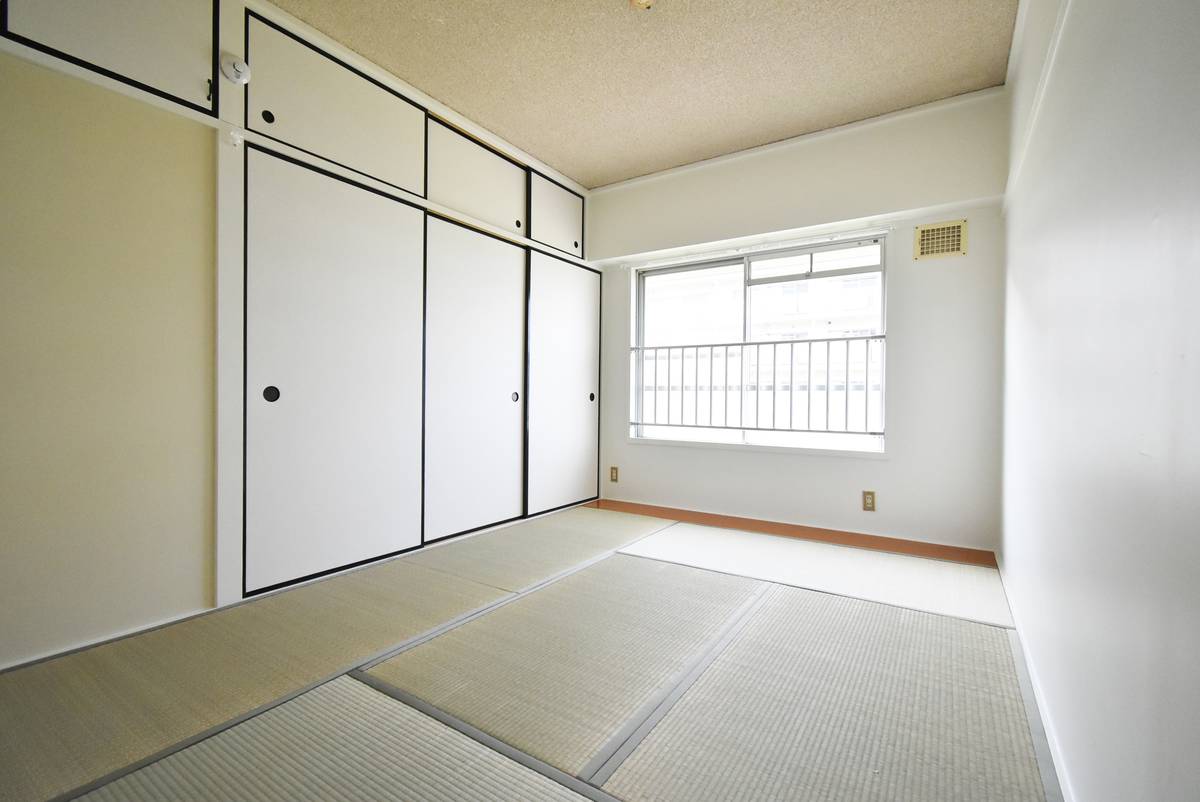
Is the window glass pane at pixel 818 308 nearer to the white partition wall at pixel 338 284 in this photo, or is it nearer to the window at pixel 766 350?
the window at pixel 766 350

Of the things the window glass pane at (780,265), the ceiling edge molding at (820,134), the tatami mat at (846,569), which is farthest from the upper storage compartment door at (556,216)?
the tatami mat at (846,569)

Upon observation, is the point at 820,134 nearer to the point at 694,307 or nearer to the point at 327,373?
the point at 694,307

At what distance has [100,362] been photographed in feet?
5.86

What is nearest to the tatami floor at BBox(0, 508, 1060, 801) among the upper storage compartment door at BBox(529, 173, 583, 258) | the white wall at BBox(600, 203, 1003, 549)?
the white wall at BBox(600, 203, 1003, 549)

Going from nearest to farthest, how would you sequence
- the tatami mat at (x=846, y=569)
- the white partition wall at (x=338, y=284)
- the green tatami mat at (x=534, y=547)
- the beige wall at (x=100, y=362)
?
the beige wall at (x=100, y=362) < the white partition wall at (x=338, y=284) < the tatami mat at (x=846, y=569) < the green tatami mat at (x=534, y=547)

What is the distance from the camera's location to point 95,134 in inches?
70.0

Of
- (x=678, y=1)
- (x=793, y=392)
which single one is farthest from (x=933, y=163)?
(x=678, y=1)

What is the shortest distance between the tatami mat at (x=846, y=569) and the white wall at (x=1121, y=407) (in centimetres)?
71

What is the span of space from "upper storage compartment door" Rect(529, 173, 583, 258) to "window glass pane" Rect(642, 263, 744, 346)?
27.0 inches

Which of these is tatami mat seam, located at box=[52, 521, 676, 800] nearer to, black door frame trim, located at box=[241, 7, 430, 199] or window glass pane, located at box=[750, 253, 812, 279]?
black door frame trim, located at box=[241, 7, 430, 199]

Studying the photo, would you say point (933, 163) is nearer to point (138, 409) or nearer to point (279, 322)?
point (279, 322)

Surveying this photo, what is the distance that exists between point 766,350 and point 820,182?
3.60 ft

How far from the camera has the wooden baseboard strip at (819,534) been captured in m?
2.91

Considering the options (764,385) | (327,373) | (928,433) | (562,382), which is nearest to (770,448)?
(764,385)
